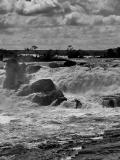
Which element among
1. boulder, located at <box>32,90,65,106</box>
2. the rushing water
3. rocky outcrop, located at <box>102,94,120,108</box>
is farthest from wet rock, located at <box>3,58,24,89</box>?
rocky outcrop, located at <box>102,94,120,108</box>

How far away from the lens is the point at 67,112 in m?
22.3

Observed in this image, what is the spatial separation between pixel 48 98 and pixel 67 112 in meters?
3.48

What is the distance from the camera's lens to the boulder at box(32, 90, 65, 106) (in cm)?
2518

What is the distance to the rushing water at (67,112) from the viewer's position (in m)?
17.2

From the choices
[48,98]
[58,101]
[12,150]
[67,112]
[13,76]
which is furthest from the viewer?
[13,76]

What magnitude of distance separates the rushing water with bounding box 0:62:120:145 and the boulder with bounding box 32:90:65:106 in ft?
1.56

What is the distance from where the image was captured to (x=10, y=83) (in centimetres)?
3341

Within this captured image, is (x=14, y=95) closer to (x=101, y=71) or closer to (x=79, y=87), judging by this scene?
(x=79, y=87)

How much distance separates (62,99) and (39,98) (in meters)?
1.69

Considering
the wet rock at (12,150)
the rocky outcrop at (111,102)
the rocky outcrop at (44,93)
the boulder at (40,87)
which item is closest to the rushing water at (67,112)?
the rocky outcrop at (111,102)

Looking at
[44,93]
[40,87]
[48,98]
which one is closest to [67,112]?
[48,98]

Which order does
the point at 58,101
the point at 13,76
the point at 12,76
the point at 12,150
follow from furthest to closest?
the point at 12,76
the point at 13,76
the point at 58,101
the point at 12,150

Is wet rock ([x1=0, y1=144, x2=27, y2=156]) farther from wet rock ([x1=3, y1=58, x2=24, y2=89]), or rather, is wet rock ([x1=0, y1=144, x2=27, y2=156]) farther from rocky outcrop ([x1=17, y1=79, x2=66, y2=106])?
wet rock ([x1=3, y1=58, x2=24, y2=89])

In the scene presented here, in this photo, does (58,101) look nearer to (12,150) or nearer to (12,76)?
(12,76)
